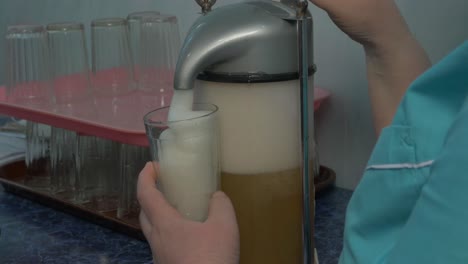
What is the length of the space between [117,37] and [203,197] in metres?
0.63

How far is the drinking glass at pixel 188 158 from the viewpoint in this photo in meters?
0.58

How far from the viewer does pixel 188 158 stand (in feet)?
1.90

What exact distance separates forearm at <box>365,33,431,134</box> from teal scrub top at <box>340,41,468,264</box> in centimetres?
34

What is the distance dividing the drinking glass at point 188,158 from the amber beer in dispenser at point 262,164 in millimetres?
19

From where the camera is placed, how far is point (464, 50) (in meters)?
0.39

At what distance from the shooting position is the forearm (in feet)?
2.51

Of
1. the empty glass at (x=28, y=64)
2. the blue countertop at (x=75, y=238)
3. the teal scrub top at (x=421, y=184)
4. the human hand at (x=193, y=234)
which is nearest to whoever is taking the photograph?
the teal scrub top at (x=421, y=184)

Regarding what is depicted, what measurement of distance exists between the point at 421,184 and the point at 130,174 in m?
0.61

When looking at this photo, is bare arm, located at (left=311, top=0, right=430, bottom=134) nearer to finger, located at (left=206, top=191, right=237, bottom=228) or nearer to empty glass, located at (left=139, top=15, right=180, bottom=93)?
finger, located at (left=206, top=191, right=237, bottom=228)

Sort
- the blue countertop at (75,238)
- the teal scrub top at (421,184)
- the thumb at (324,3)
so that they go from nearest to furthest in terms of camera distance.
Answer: the teal scrub top at (421,184) < the thumb at (324,3) < the blue countertop at (75,238)

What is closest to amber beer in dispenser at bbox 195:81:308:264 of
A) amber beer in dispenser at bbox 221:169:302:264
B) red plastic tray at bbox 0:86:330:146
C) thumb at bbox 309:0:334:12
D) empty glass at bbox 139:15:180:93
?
amber beer in dispenser at bbox 221:169:302:264

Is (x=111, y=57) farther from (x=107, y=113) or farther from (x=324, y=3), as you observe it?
(x=324, y=3)

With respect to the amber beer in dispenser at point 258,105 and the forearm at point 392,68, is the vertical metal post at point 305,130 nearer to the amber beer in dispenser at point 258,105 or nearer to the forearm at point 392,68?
the amber beer in dispenser at point 258,105

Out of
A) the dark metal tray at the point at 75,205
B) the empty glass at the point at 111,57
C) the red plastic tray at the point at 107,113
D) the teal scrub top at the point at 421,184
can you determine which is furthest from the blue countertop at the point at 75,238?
the teal scrub top at the point at 421,184
